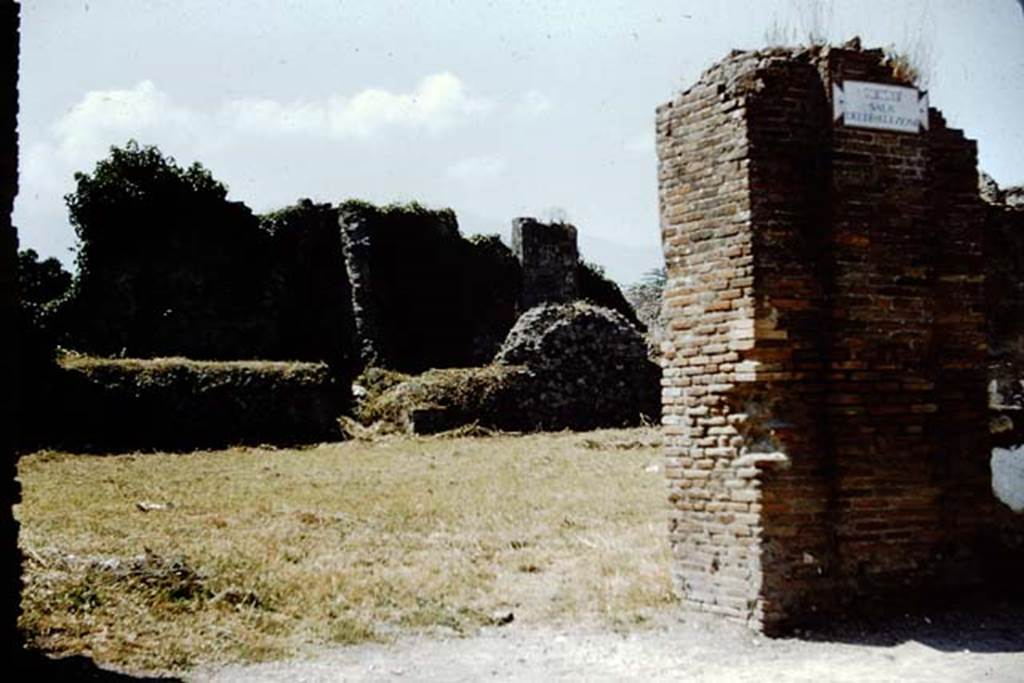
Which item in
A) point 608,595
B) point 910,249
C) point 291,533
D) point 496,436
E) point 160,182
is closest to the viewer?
point 910,249

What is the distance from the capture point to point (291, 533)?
8773 mm

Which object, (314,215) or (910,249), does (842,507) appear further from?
(314,215)

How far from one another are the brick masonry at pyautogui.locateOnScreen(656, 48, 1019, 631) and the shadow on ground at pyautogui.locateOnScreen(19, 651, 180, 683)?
139 inches

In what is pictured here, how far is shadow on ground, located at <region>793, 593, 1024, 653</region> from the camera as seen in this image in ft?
17.8

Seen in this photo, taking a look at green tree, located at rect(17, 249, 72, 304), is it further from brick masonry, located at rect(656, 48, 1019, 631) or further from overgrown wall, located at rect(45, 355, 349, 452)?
brick masonry, located at rect(656, 48, 1019, 631)

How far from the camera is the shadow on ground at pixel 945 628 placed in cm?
543

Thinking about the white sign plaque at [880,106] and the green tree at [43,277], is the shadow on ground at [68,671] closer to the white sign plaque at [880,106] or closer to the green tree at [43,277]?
the white sign plaque at [880,106]

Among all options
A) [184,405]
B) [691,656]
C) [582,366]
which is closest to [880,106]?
[691,656]

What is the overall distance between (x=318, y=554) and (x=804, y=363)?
4.54 meters

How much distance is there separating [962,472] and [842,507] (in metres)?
1.09

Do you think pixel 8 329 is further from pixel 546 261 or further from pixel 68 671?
pixel 546 261

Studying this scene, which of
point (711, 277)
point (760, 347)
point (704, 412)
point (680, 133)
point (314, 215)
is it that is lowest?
point (704, 412)

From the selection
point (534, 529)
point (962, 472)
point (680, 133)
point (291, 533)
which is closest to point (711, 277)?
point (680, 133)

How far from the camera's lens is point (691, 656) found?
17.5ft
